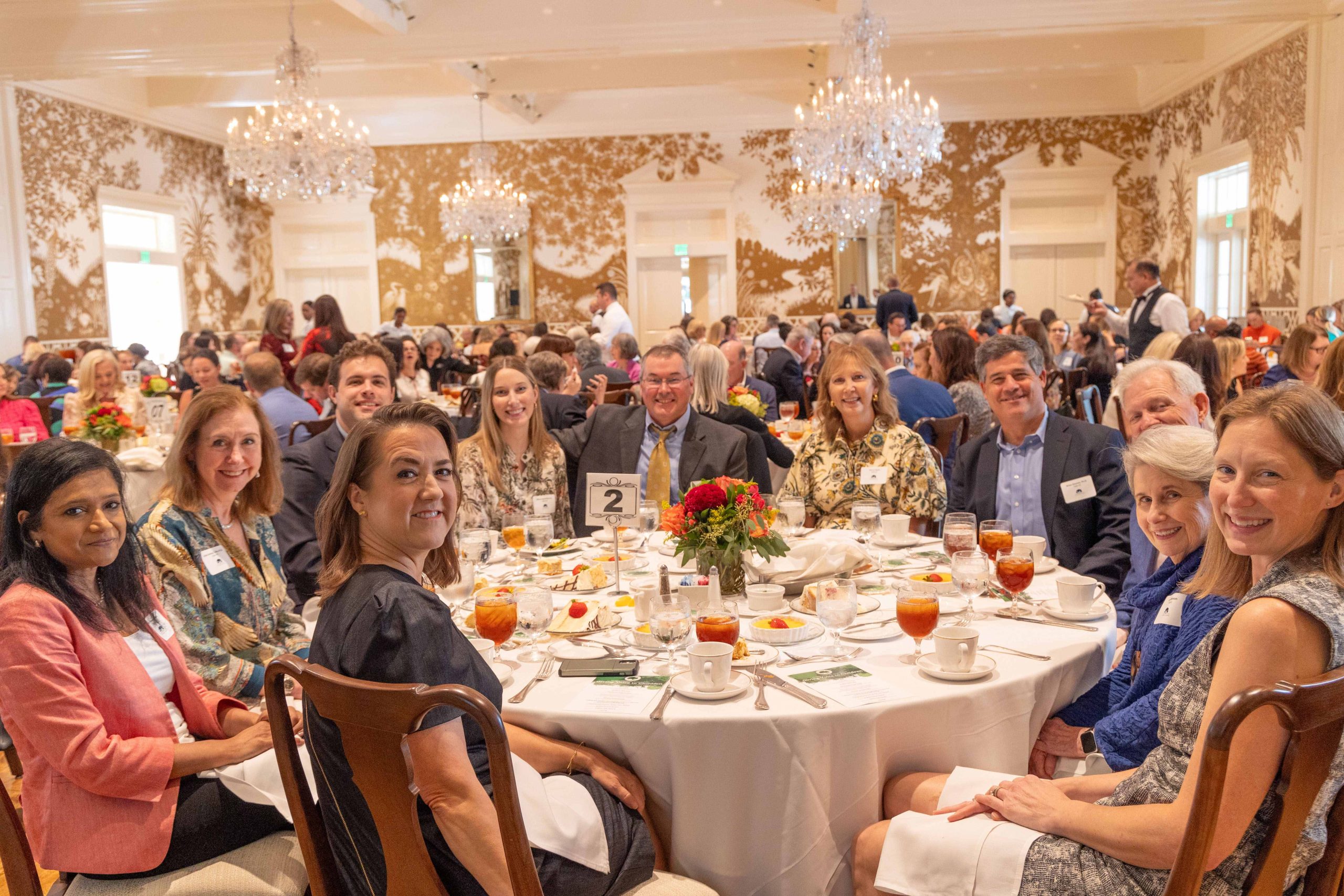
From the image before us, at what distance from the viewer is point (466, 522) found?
3666 mm

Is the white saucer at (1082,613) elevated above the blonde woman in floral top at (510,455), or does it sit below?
below

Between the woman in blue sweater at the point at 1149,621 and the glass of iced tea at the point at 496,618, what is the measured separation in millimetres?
1170

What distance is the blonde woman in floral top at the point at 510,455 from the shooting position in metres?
3.87

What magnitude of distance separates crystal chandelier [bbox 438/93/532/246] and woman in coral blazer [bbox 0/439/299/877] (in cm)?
1235

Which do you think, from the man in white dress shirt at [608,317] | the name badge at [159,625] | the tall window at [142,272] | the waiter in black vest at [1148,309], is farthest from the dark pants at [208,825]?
the tall window at [142,272]

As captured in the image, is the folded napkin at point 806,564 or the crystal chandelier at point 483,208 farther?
the crystal chandelier at point 483,208

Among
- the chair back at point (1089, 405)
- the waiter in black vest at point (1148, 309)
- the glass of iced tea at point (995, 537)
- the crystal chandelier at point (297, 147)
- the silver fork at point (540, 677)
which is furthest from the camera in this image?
the crystal chandelier at point (297, 147)

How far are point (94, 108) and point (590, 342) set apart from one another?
9.34 m

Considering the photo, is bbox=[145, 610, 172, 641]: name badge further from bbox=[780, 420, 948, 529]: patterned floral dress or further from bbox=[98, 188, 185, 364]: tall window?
bbox=[98, 188, 185, 364]: tall window

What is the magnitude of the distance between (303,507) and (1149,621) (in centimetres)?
282

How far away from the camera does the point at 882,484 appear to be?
383 cm

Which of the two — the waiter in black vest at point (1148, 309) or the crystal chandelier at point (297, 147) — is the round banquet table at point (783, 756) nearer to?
the waiter in black vest at point (1148, 309)

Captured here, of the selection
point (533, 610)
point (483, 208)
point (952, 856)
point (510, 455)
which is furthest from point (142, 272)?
point (952, 856)

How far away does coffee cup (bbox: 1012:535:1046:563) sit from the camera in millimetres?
2730
